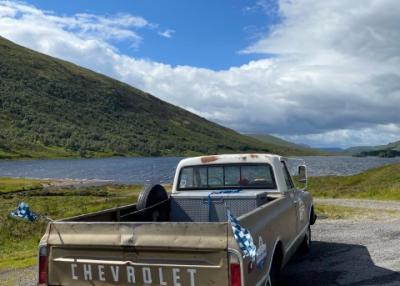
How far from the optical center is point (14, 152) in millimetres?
183500

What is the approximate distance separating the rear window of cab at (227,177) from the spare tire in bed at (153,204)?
84 cm

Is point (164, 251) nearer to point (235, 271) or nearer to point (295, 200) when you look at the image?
point (235, 271)

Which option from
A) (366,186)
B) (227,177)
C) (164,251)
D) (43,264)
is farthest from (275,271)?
(366,186)

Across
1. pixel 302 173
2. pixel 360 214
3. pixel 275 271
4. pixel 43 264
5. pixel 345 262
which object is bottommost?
pixel 360 214

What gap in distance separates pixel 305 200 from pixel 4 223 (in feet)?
43.7

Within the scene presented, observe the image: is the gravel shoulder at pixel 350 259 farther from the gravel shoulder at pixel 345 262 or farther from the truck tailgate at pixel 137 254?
the truck tailgate at pixel 137 254

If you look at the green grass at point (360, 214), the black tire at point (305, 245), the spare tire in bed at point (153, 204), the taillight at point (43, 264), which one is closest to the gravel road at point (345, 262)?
the black tire at point (305, 245)

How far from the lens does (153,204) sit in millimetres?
9016

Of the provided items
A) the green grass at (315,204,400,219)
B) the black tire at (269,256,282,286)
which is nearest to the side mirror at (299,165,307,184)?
the black tire at (269,256,282,286)

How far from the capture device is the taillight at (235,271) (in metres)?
5.32

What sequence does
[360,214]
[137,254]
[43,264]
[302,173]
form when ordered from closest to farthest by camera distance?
[137,254], [43,264], [302,173], [360,214]

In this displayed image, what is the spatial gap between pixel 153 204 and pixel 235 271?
3902 mm

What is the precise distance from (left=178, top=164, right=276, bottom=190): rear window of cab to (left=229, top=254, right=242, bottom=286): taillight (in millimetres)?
4439

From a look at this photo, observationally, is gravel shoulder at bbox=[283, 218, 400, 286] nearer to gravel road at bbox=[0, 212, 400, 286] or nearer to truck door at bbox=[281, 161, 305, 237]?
gravel road at bbox=[0, 212, 400, 286]
